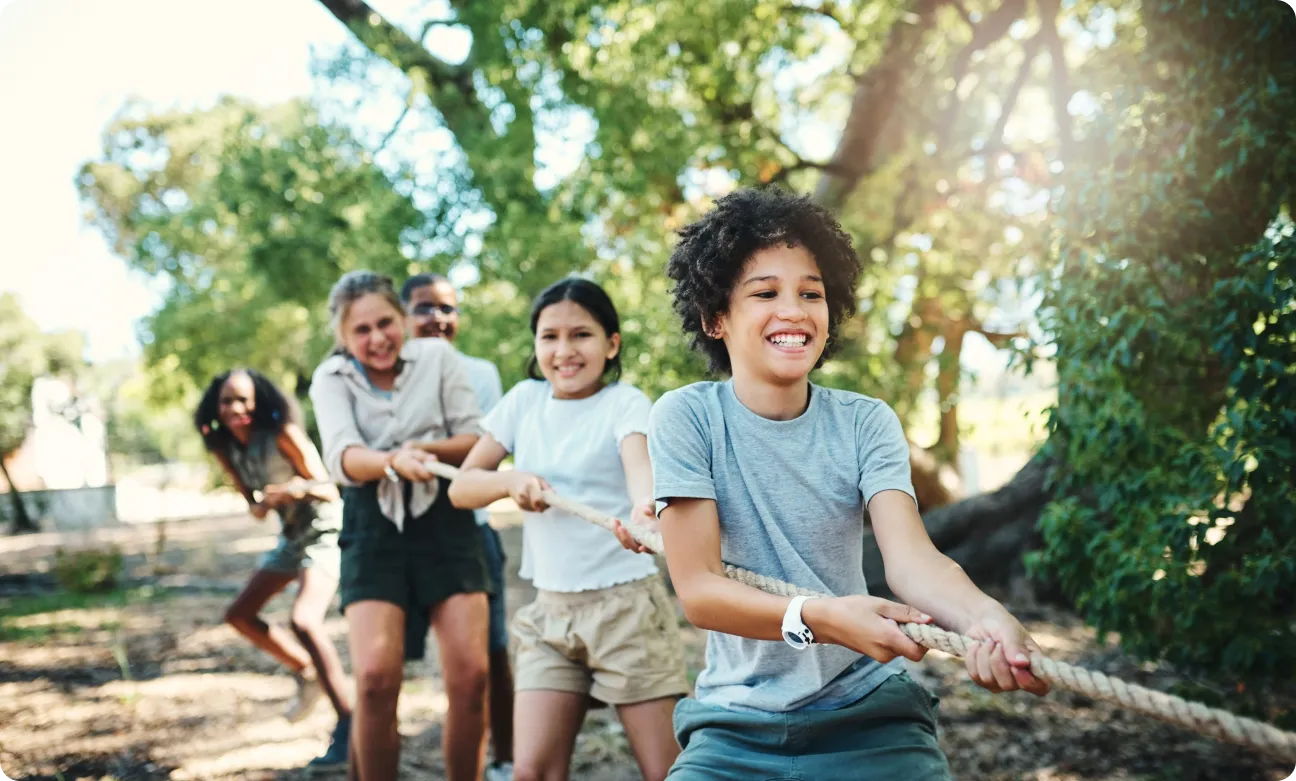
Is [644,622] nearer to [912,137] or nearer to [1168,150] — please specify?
[1168,150]

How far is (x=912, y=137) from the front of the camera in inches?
388

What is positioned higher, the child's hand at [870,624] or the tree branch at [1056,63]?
the tree branch at [1056,63]

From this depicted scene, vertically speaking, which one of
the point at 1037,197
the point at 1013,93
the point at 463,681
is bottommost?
the point at 463,681

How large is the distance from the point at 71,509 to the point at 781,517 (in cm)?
2480

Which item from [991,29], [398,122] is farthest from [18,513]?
[991,29]

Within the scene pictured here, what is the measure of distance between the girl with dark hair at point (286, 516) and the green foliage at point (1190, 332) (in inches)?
121

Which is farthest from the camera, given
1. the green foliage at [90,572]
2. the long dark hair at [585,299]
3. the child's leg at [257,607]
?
the green foliage at [90,572]

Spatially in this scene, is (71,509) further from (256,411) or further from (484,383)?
(484,383)

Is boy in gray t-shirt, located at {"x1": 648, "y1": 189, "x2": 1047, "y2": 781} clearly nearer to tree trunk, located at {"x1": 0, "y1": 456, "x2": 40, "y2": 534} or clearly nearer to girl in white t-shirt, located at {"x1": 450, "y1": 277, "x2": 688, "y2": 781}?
girl in white t-shirt, located at {"x1": 450, "y1": 277, "x2": 688, "y2": 781}

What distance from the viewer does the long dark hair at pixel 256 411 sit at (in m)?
4.82

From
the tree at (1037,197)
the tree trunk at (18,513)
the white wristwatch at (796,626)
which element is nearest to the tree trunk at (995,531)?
the tree at (1037,197)

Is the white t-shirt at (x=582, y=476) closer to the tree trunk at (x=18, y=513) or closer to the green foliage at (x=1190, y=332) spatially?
the green foliage at (x=1190, y=332)

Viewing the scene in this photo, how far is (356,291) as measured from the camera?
136 inches

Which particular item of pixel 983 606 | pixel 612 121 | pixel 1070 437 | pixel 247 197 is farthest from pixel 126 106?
pixel 983 606
